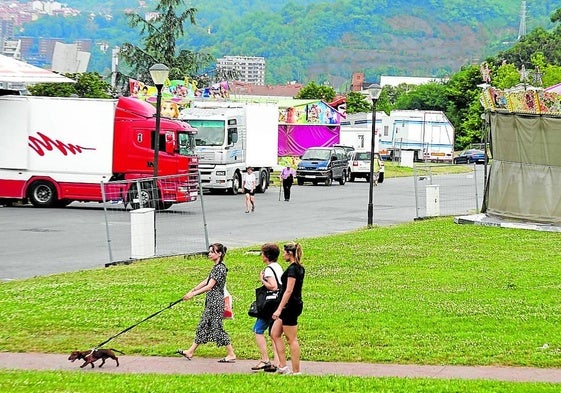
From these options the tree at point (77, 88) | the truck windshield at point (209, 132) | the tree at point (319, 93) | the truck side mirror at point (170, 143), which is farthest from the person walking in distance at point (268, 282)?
the tree at point (319, 93)

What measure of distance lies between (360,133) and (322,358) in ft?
237

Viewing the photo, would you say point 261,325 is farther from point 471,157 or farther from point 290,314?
point 471,157

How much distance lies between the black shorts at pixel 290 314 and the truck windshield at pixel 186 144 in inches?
1160

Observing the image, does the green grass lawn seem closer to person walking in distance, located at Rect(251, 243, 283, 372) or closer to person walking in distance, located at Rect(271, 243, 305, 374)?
person walking in distance, located at Rect(271, 243, 305, 374)

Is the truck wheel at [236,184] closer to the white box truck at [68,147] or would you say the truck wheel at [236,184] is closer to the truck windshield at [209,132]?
the truck windshield at [209,132]

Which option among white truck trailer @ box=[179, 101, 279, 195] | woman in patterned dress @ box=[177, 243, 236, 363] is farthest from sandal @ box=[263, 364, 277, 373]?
white truck trailer @ box=[179, 101, 279, 195]

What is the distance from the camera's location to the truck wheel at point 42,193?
37906 mm

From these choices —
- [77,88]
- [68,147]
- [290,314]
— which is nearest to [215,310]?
[290,314]

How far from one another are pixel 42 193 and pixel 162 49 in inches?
1957

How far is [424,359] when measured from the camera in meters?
12.8

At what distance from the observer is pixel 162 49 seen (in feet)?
284

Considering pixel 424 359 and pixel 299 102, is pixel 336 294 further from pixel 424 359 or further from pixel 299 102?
pixel 299 102

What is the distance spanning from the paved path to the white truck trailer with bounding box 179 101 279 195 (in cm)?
3419

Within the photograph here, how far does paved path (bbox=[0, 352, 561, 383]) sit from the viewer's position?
472 inches
